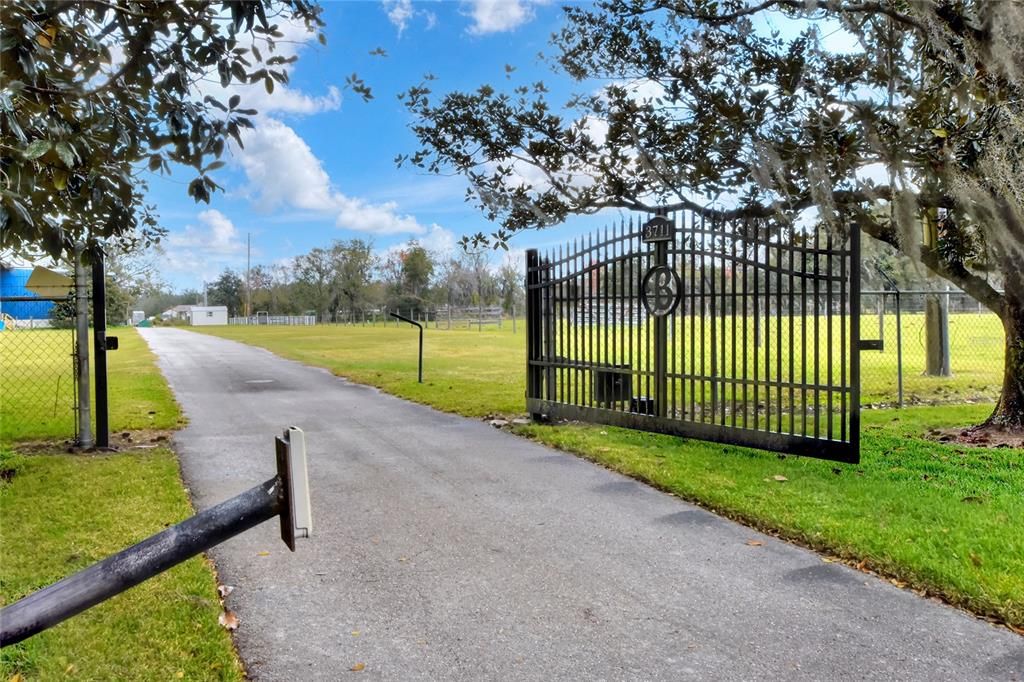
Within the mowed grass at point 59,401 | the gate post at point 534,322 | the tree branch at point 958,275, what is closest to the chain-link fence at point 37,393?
the mowed grass at point 59,401

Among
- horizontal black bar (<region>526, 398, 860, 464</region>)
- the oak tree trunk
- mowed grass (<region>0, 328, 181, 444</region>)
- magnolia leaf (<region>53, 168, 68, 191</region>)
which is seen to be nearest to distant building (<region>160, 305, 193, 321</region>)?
mowed grass (<region>0, 328, 181, 444</region>)

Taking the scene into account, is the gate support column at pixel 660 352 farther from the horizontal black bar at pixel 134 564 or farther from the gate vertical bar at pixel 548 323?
the horizontal black bar at pixel 134 564

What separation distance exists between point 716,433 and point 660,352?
915 millimetres

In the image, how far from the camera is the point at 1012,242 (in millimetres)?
6316

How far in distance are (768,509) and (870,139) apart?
12.5 feet

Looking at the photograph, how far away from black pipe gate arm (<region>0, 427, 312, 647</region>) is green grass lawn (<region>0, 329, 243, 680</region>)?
148 centimetres

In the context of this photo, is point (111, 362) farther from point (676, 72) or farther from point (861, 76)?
point (861, 76)

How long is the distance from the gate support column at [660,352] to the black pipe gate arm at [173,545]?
5.54 meters

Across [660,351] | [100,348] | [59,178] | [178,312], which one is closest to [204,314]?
[178,312]

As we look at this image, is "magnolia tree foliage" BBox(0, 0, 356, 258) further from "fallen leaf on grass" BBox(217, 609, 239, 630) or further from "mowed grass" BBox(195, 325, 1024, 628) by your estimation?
"mowed grass" BBox(195, 325, 1024, 628)

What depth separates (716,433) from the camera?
6289 millimetres

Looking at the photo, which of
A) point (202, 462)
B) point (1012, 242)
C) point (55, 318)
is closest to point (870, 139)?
point (1012, 242)

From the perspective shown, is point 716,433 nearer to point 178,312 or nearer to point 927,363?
point 927,363

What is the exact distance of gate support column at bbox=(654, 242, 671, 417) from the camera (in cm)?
655
